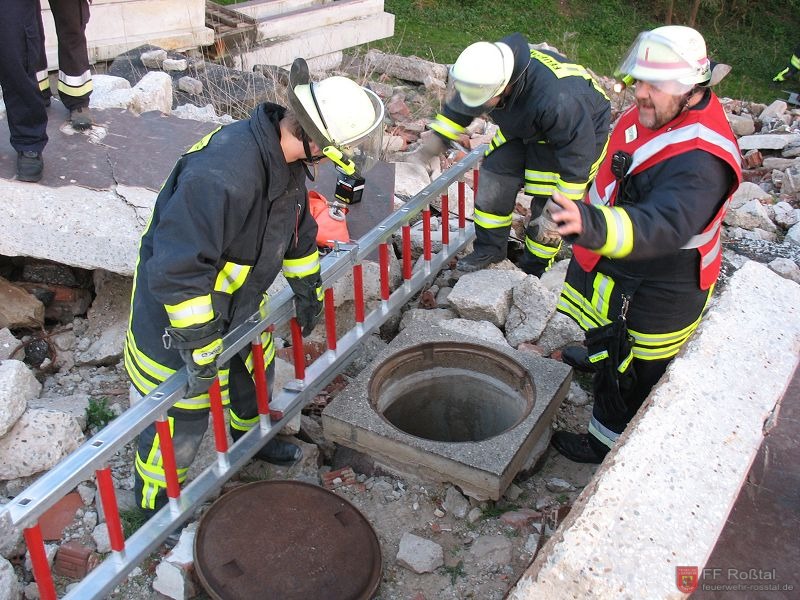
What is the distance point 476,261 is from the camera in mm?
5109

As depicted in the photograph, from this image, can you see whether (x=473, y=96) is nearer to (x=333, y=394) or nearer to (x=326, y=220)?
(x=326, y=220)

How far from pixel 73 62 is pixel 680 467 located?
416cm

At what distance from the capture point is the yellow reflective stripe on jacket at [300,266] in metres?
3.35

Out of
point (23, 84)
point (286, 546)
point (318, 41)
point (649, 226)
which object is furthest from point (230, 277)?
point (318, 41)

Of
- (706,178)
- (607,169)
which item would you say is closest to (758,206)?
(607,169)

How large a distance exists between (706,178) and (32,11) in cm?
348

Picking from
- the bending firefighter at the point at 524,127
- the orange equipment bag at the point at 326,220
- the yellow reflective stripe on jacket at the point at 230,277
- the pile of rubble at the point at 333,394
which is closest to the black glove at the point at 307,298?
the yellow reflective stripe on jacket at the point at 230,277

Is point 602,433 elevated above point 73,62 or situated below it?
below

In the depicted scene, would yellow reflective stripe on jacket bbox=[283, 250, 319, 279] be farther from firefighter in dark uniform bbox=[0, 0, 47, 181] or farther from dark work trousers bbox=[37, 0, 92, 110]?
dark work trousers bbox=[37, 0, 92, 110]

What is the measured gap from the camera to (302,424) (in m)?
3.96

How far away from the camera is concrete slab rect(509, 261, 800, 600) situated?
2.12 meters

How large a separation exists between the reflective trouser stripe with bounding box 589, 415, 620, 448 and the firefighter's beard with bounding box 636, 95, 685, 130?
142 cm

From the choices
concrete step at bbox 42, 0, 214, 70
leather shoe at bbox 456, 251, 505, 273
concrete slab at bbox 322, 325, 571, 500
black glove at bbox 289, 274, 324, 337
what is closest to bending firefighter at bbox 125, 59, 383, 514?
black glove at bbox 289, 274, 324, 337

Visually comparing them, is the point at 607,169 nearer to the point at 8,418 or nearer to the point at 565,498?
the point at 565,498
